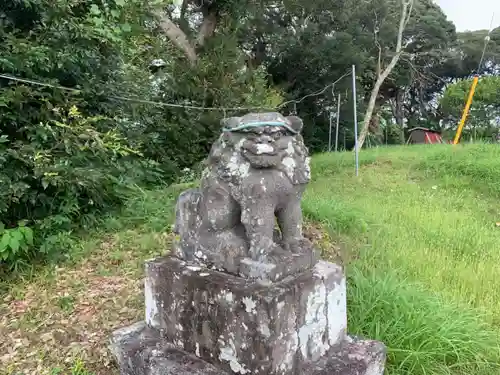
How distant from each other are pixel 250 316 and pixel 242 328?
0.06 metres

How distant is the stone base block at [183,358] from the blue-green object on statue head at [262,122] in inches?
33.6

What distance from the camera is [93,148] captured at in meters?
3.30

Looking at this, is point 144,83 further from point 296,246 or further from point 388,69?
point 388,69

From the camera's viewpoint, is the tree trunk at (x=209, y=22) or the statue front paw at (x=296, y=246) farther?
the tree trunk at (x=209, y=22)

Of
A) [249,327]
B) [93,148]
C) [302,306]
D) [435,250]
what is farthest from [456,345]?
[93,148]

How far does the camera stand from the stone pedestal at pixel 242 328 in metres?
1.50

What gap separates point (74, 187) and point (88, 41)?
3.77 feet

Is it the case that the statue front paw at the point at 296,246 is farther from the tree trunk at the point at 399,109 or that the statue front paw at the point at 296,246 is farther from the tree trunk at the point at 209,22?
the tree trunk at the point at 399,109

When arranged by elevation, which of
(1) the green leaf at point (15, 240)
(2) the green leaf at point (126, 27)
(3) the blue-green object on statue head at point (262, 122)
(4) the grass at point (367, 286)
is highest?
(2) the green leaf at point (126, 27)

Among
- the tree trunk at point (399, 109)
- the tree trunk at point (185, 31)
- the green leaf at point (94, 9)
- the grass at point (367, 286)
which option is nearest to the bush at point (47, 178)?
the grass at point (367, 286)

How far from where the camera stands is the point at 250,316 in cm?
150

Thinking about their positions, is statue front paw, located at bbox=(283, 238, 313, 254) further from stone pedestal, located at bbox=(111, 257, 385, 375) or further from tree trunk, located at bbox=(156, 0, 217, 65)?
tree trunk, located at bbox=(156, 0, 217, 65)

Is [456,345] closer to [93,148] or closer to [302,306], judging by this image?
[302,306]

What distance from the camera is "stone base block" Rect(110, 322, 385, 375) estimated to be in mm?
1641
